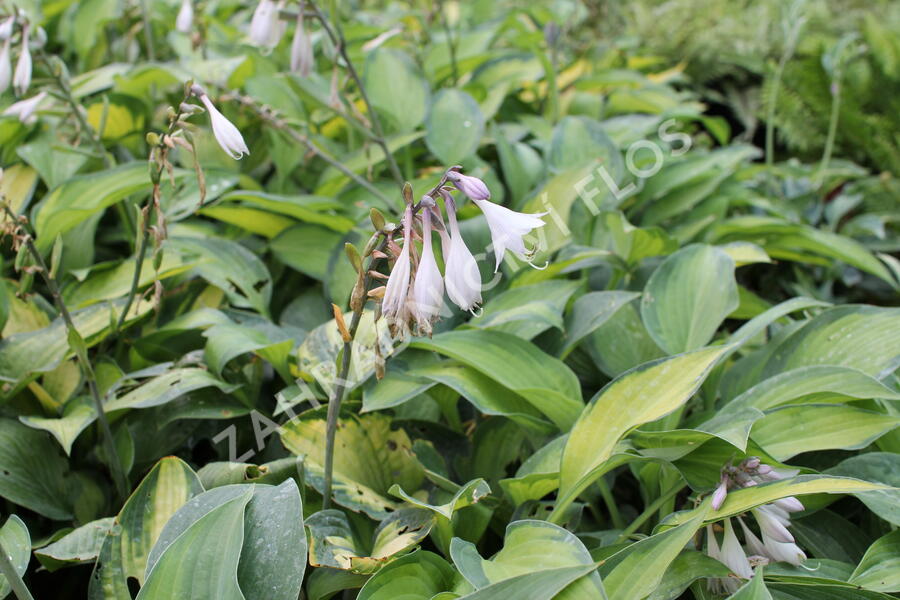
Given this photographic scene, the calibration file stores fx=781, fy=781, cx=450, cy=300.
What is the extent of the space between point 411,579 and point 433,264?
51 cm

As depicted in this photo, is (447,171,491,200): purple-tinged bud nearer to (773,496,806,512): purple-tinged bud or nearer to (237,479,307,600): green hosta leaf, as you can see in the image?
(237,479,307,600): green hosta leaf

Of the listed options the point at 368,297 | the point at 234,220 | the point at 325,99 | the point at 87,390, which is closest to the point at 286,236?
the point at 234,220

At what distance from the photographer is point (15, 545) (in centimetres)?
118

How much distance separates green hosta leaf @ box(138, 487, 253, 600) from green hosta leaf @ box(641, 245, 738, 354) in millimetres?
939

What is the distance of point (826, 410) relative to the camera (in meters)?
1.33

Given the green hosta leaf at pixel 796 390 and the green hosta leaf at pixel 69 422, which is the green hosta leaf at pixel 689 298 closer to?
the green hosta leaf at pixel 796 390

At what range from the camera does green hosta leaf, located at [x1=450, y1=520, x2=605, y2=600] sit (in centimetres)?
104

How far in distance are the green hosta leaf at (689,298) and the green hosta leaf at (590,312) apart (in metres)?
0.08

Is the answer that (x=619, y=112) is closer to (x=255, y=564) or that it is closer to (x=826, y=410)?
(x=826, y=410)

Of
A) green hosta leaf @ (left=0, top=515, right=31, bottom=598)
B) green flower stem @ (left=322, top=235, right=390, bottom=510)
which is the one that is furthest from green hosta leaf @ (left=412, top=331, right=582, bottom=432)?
green hosta leaf @ (left=0, top=515, right=31, bottom=598)

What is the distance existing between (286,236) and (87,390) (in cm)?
61

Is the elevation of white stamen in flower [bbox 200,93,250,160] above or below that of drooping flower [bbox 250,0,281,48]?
below

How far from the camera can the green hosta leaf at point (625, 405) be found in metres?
1.23

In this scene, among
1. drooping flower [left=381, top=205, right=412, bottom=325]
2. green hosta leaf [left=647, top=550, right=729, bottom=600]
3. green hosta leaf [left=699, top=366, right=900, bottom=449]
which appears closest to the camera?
drooping flower [left=381, top=205, right=412, bottom=325]
